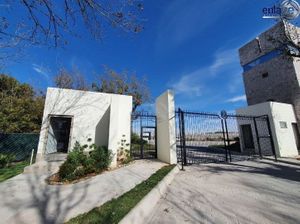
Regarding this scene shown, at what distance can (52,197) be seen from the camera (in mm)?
3473

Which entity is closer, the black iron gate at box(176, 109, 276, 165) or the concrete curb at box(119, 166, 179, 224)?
the concrete curb at box(119, 166, 179, 224)

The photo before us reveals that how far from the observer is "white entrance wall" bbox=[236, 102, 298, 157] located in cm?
1025

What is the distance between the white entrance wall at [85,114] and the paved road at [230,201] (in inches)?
178

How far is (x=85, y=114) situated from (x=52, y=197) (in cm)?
Answer: 532

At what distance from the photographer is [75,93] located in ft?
27.4

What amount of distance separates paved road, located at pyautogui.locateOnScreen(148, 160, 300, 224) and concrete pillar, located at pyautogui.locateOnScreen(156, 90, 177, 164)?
1.96 metres

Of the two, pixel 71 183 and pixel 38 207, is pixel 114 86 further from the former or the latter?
pixel 38 207

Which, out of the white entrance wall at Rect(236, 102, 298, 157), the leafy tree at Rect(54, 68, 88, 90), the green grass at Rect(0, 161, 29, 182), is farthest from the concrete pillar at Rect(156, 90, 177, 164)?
the leafy tree at Rect(54, 68, 88, 90)

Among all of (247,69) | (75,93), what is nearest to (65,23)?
(75,93)

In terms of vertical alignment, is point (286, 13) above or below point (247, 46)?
below

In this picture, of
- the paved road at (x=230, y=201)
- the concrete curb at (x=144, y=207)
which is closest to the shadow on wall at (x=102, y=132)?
the paved road at (x=230, y=201)

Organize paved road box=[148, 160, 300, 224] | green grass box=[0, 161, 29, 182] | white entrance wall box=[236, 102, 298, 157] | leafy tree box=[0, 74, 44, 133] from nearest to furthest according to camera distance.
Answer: paved road box=[148, 160, 300, 224] → green grass box=[0, 161, 29, 182] → white entrance wall box=[236, 102, 298, 157] → leafy tree box=[0, 74, 44, 133]

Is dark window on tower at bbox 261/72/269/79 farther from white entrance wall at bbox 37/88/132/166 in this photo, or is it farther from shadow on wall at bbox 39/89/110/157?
shadow on wall at bbox 39/89/110/157

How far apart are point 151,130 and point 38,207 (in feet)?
21.0
